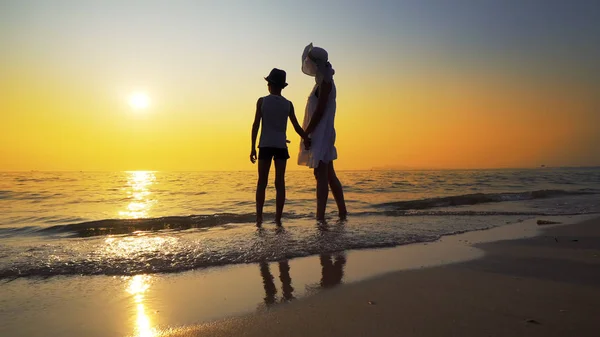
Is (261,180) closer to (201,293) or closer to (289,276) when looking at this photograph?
(289,276)

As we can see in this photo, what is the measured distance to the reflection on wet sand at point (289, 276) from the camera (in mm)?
2074

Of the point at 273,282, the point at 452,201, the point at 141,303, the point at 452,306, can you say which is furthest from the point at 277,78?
the point at 452,201

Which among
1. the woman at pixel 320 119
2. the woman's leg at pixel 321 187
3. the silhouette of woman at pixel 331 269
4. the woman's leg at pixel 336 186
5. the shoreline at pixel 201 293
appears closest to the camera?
the shoreline at pixel 201 293

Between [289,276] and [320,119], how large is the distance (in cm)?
301

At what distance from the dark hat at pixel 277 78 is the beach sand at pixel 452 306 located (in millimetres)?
3300

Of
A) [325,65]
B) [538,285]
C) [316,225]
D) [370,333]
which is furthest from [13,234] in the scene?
[538,285]

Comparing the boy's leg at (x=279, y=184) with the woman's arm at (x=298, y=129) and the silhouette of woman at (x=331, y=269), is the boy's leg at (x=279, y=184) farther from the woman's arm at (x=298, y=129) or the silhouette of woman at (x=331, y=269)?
the silhouette of woman at (x=331, y=269)

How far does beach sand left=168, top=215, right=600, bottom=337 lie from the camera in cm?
158

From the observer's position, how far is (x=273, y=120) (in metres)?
5.07

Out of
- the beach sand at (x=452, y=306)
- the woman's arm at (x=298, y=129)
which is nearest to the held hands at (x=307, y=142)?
the woman's arm at (x=298, y=129)

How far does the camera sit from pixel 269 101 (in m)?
5.05

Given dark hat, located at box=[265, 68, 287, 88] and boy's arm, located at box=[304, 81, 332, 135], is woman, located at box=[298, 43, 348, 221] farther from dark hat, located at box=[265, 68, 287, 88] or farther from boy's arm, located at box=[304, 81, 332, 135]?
dark hat, located at box=[265, 68, 287, 88]

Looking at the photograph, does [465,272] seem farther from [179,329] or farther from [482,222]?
[482,222]

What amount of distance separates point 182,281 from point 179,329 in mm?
797
